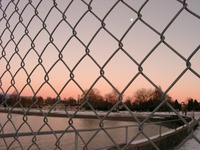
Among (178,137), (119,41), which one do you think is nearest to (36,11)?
(119,41)

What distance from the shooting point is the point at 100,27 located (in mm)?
1726

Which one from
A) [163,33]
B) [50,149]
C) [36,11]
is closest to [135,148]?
[50,149]

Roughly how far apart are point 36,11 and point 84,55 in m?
0.81

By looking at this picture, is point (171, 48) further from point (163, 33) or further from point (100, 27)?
point (100, 27)

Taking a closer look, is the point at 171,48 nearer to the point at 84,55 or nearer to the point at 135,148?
the point at 84,55

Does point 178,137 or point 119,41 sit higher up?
point 119,41

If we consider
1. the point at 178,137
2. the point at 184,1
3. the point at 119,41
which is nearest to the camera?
the point at 184,1

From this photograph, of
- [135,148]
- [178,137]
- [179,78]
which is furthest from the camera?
[178,137]

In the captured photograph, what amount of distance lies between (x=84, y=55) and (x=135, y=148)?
6614 millimetres

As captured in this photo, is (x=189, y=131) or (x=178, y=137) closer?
(x=189, y=131)

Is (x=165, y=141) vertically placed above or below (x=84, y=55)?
below

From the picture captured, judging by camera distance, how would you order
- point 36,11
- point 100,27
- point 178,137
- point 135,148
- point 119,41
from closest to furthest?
point 119,41 < point 100,27 < point 36,11 < point 135,148 < point 178,137

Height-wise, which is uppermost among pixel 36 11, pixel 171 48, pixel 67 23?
pixel 36 11

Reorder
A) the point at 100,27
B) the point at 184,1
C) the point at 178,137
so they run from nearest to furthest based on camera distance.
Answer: the point at 184,1 → the point at 100,27 → the point at 178,137
